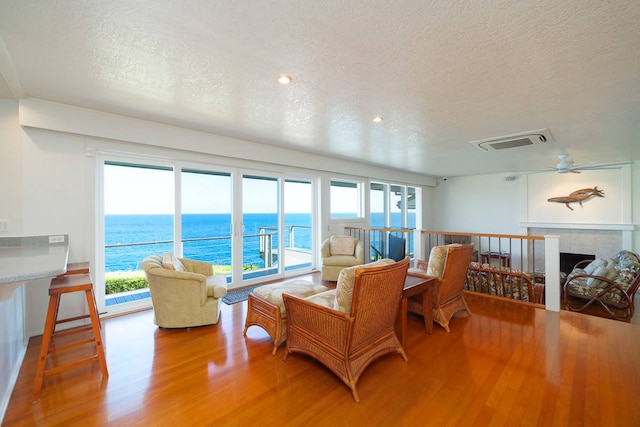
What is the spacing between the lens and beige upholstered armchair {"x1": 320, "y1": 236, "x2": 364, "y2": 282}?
4.74 metres

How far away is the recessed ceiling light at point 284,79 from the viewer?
2.19 metres

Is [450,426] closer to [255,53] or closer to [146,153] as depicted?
[255,53]

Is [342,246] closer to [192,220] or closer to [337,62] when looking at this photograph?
[192,220]

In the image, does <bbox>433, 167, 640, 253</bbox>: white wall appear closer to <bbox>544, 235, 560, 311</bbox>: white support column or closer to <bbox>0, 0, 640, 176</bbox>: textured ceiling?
<bbox>0, 0, 640, 176</bbox>: textured ceiling

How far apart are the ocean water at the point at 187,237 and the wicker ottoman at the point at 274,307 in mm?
1820

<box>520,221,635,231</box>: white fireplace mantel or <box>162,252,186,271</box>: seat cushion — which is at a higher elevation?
<box>520,221,635,231</box>: white fireplace mantel

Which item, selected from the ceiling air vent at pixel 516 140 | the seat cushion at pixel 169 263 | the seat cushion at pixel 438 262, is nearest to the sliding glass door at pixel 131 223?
the seat cushion at pixel 169 263

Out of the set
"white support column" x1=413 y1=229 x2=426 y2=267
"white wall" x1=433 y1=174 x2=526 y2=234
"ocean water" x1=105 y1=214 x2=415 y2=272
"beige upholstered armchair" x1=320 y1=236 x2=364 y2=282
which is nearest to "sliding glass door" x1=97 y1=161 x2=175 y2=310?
"ocean water" x1=105 y1=214 x2=415 y2=272

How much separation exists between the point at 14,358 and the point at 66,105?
2.39m

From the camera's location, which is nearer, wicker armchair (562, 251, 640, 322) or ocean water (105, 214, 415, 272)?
ocean water (105, 214, 415, 272)

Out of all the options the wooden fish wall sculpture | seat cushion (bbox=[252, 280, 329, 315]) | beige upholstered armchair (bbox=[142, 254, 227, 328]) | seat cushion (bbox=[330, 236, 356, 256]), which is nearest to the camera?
seat cushion (bbox=[252, 280, 329, 315])

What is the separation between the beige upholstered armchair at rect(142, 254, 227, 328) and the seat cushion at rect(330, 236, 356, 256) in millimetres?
2514

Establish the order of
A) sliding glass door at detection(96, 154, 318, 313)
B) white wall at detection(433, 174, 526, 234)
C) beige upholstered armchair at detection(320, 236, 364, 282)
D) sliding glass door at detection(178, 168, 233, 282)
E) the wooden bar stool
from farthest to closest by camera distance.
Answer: white wall at detection(433, 174, 526, 234) < beige upholstered armchair at detection(320, 236, 364, 282) < sliding glass door at detection(178, 168, 233, 282) < sliding glass door at detection(96, 154, 318, 313) < the wooden bar stool

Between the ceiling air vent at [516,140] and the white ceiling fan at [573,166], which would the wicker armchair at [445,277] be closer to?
the ceiling air vent at [516,140]
